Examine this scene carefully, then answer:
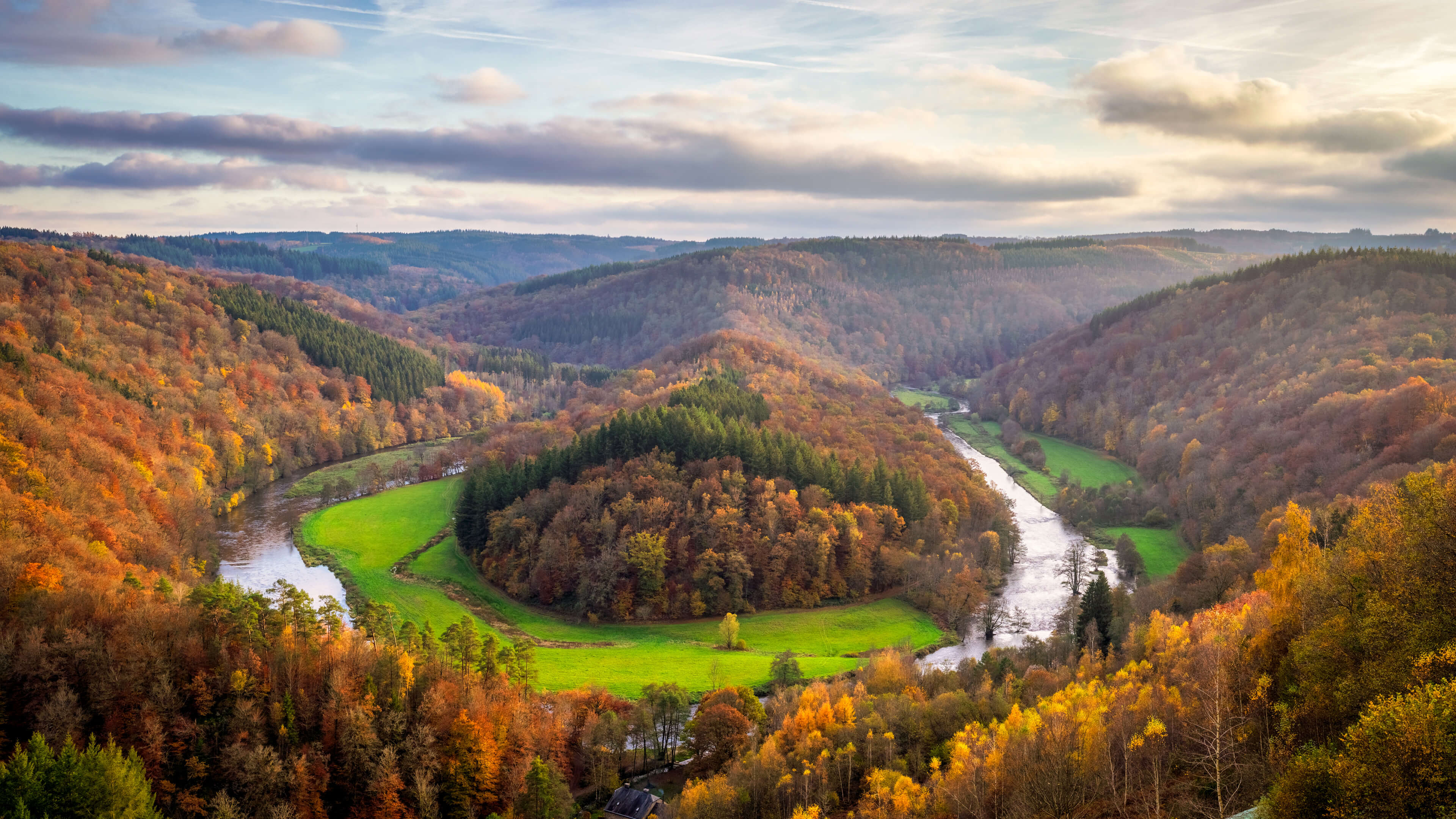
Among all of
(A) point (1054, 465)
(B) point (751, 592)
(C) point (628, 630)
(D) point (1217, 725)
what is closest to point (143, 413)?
(C) point (628, 630)

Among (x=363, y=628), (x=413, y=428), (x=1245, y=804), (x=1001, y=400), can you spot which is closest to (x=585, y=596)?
(x=363, y=628)

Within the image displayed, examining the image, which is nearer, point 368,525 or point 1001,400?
point 368,525

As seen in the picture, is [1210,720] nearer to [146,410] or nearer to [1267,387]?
[1267,387]

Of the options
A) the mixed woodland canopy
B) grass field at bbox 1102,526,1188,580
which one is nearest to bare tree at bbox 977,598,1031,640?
the mixed woodland canopy

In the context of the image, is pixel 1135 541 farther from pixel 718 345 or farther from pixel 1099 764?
pixel 718 345

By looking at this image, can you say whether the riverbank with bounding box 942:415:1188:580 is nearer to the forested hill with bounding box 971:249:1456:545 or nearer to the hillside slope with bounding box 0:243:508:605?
the forested hill with bounding box 971:249:1456:545

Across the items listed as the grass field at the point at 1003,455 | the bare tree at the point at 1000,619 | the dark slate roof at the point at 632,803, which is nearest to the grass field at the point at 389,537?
the dark slate roof at the point at 632,803
